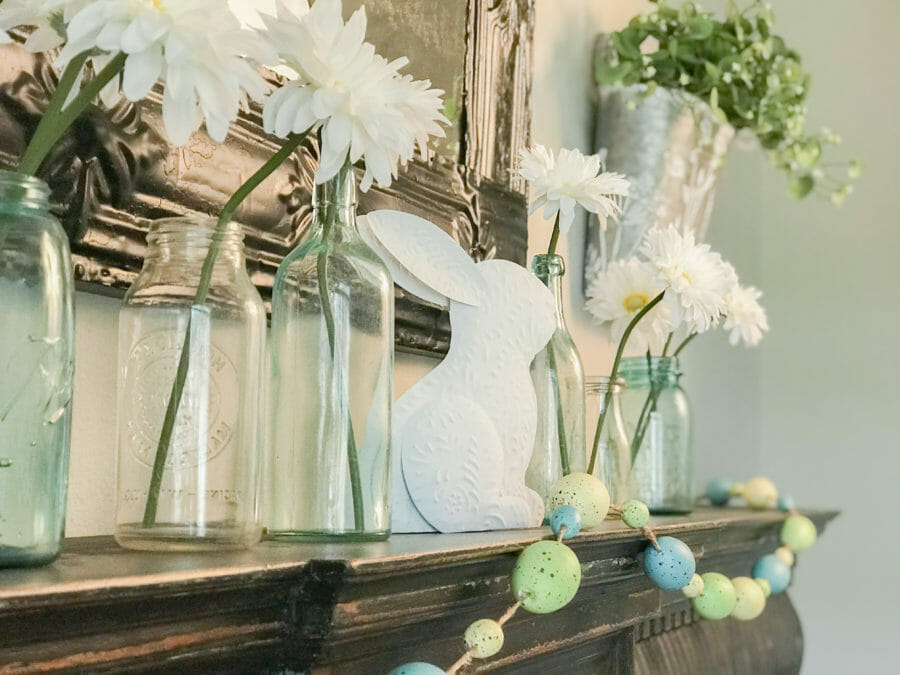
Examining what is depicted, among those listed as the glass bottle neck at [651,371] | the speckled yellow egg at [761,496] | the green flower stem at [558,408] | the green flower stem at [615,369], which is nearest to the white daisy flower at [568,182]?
the green flower stem at [558,408]

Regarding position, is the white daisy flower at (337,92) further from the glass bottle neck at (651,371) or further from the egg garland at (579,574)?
the glass bottle neck at (651,371)

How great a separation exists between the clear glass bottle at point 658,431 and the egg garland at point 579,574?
13 cm

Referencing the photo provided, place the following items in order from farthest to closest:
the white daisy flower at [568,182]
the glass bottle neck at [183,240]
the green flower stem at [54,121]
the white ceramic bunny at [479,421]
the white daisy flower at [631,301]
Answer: the white daisy flower at [631,301] → the white daisy flower at [568,182] → the white ceramic bunny at [479,421] → the glass bottle neck at [183,240] → the green flower stem at [54,121]

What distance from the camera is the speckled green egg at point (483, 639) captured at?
56 cm

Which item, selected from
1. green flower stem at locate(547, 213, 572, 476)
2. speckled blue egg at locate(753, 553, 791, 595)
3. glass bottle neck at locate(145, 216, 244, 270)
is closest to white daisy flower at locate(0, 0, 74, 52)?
glass bottle neck at locate(145, 216, 244, 270)

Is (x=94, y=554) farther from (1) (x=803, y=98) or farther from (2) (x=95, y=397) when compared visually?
(1) (x=803, y=98)

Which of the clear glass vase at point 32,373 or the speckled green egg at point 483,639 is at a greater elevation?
the clear glass vase at point 32,373

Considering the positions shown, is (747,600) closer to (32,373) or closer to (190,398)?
(190,398)

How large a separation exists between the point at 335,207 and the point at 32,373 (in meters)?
0.26

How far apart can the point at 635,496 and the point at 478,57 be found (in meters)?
0.49

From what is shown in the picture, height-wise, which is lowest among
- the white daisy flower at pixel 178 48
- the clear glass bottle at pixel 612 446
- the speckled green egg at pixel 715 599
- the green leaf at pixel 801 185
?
the speckled green egg at pixel 715 599

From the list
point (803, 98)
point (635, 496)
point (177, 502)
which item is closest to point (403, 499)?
point (177, 502)

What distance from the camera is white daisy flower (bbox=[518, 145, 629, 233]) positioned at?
0.83 meters

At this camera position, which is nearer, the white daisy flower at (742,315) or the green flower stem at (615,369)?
the green flower stem at (615,369)
